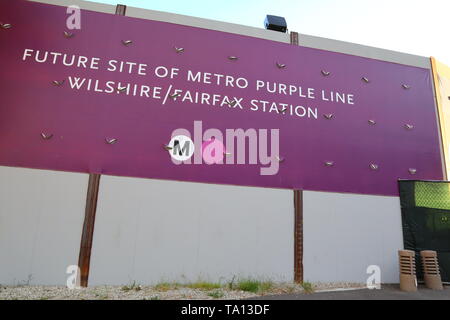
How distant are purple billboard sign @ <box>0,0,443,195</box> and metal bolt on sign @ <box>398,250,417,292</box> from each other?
6.19 feet

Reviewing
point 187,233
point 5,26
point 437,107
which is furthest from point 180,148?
point 437,107

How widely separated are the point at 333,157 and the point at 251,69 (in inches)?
129

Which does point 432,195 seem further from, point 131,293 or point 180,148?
point 131,293

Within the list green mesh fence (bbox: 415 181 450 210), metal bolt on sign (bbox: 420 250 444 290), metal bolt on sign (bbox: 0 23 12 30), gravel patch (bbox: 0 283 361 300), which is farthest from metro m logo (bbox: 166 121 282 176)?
metal bolt on sign (bbox: 0 23 12 30)

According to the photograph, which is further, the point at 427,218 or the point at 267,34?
the point at 267,34

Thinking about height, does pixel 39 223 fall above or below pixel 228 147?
below

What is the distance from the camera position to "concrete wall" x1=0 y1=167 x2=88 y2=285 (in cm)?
723

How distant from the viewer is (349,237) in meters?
8.62

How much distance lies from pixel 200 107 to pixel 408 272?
630 cm

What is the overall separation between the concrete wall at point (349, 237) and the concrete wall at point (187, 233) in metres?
0.62

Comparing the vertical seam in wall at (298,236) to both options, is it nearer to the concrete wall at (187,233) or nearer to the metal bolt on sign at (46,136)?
the concrete wall at (187,233)

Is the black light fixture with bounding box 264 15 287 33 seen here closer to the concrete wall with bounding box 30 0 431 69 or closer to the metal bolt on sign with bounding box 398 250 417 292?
the concrete wall with bounding box 30 0 431 69

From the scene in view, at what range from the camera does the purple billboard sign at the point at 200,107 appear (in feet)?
26.6

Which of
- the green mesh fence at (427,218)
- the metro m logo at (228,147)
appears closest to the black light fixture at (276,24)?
the metro m logo at (228,147)
